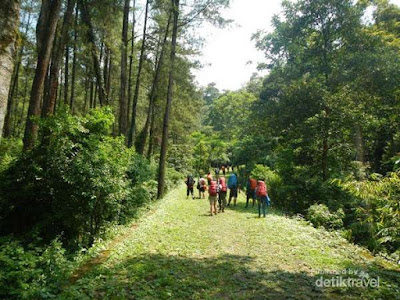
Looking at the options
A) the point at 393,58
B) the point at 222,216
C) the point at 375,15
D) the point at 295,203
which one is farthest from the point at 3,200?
the point at 375,15

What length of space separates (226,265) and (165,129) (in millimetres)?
10600

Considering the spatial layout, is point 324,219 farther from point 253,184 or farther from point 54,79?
point 54,79

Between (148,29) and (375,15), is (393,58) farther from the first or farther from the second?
(148,29)

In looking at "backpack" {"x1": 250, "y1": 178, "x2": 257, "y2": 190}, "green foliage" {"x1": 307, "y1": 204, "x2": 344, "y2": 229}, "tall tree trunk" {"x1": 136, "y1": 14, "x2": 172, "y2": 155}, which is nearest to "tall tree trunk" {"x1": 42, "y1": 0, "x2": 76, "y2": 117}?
"tall tree trunk" {"x1": 136, "y1": 14, "x2": 172, "y2": 155}

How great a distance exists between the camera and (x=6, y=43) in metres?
1.99

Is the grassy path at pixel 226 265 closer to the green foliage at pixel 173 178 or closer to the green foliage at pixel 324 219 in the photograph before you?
the green foliage at pixel 324 219

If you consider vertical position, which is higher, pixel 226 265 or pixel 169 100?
pixel 169 100

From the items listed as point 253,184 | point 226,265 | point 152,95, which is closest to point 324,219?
point 253,184

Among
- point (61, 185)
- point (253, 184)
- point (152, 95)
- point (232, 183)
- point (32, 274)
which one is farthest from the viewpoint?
point (152, 95)

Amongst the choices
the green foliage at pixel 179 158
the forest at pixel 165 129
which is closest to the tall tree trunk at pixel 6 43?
the forest at pixel 165 129

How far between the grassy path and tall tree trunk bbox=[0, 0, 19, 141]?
365 centimetres

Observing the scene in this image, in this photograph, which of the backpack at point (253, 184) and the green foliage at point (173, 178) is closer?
the backpack at point (253, 184)

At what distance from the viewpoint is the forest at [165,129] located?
6.64 metres

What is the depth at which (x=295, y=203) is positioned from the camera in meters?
16.5
